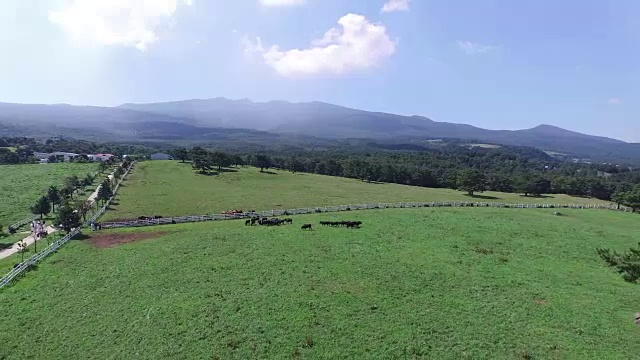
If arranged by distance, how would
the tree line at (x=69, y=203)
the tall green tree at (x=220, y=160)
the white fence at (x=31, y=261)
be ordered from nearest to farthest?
the white fence at (x=31, y=261) → the tree line at (x=69, y=203) → the tall green tree at (x=220, y=160)

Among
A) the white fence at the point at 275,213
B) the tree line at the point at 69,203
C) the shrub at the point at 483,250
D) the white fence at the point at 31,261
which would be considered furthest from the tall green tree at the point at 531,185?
the white fence at the point at 31,261

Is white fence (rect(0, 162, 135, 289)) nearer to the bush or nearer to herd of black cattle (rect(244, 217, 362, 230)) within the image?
herd of black cattle (rect(244, 217, 362, 230))

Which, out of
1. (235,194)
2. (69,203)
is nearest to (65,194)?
(69,203)

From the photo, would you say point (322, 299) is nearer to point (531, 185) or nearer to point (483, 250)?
point (483, 250)

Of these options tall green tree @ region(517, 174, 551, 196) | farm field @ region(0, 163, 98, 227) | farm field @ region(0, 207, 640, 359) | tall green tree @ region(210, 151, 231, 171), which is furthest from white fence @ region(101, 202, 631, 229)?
tall green tree @ region(210, 151, 231, 171)

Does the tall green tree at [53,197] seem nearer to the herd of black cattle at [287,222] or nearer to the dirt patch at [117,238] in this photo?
the dirt patch at [117,238]

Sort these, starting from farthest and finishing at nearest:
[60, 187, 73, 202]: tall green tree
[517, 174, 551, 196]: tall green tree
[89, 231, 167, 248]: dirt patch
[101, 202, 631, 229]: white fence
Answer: [517, 174, 551, 196]: tall green tree → [60, 187, 73, 202]: tall green tree → [101, 202, 631, 229]: white fence → [89, 231, 167, 248]: dirt patch
